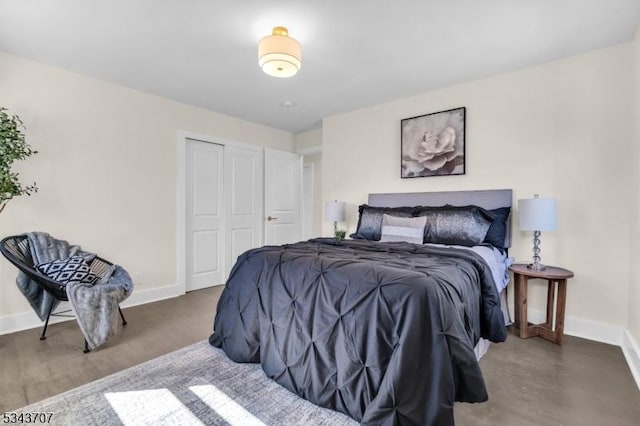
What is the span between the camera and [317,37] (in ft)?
7.77

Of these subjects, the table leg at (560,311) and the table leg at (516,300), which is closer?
the table leg at (560,311)

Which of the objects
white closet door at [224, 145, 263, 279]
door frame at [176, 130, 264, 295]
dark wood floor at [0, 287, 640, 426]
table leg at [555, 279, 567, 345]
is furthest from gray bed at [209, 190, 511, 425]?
white closet door at [224, 145, 263, 279]

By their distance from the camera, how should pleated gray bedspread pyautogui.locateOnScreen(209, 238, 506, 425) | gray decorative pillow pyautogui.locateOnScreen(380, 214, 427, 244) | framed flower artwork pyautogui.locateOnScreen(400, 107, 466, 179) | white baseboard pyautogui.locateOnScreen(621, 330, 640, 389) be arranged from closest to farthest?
1. pleated gray bedspread pyautogui.locateOnScreen(209, 238, 506, 425)
2. white baseboard pyautogui.locateOnScreen(621, 330, 640, 389)
3. gray decorative pillow pyautogui.locateOnScreen(380, 214, 427, 244)
4. framed flower artwork pyautogui.locateOnScreen(400, 107, 466, 179)

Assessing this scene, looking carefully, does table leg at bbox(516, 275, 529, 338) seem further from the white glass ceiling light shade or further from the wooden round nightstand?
the white glass ceiling light shade

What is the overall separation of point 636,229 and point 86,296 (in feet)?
13.0

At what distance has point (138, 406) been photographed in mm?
1633

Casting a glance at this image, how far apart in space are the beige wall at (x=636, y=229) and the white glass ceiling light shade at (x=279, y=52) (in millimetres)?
2468

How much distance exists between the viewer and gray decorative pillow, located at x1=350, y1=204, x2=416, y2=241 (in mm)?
3270

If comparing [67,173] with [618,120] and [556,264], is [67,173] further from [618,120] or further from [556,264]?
[618,120]

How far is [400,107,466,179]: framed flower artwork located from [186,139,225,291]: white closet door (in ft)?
8.10

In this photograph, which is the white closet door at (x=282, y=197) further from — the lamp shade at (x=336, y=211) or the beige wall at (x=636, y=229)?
the beige wall at (x=636, y=229)

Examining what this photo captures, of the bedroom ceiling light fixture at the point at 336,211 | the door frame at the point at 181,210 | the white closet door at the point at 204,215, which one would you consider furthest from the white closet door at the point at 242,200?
the bedroom ceiling light fixture at the point at 336,211

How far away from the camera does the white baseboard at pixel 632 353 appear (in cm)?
198

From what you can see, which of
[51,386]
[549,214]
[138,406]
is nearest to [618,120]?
[549,214]
